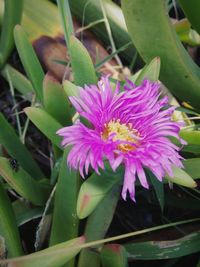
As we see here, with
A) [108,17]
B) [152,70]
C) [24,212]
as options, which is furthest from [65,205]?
[108,17]

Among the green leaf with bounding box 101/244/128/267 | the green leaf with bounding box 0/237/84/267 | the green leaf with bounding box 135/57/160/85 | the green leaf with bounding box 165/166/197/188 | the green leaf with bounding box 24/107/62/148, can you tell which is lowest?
→ the green leaf with bounding box 101/244/128/267

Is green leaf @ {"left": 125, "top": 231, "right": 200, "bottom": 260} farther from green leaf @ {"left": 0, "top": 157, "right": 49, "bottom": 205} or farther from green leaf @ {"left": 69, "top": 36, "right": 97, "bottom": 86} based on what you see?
green leaf @ {"left": 69, "top": 36, "right": 97, "bottom": 86}

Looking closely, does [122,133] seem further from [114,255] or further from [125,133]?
[114,255]

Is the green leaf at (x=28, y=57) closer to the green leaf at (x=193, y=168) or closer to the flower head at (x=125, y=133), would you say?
the flower head at (x=125, y=133)

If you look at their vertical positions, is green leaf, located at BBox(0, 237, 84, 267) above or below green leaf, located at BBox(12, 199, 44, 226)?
above

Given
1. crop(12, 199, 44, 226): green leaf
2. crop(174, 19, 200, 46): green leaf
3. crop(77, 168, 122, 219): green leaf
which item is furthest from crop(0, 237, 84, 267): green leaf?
crop(174, 19, 200, 46): green leaf

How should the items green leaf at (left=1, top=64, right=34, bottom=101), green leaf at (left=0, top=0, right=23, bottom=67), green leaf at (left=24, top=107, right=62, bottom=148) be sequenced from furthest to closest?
green leaf at (left=1, top=64, right=34, bottom=101)
green leaf at (left=0, top=0, right=23, bottom=67)
green leaf at (left=24, top=107, right=62, bottom=148)

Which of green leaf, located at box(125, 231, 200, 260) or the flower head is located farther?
green leaf, located at box(125, 231, 200, 260)
